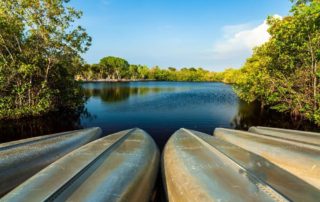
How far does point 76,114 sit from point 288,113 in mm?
19834

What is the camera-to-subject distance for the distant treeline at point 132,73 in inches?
4072

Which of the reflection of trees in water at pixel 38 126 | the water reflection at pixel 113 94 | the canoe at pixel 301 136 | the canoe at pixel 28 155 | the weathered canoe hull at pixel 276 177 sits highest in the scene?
the water reflection at pixel 113 94

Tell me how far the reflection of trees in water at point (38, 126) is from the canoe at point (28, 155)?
5.63 metres

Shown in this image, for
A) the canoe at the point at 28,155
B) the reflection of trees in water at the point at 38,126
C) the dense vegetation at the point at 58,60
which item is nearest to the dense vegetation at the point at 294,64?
the dense vegetation at the point at 58,60

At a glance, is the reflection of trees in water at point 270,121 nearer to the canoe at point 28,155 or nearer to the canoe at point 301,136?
the canoe at point 301,136

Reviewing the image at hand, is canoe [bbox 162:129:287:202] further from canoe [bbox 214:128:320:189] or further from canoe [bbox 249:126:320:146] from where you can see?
canoe [bbox 249:126:320:146]

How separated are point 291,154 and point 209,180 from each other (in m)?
3.42

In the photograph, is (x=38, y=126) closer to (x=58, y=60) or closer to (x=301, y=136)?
(x=58, y=60)

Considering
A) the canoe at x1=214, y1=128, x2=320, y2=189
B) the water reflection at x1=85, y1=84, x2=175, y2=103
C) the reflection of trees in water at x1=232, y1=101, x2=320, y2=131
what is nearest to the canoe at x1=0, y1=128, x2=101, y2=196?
the canoe at x1=214, y1=128, x2=320, y2=189

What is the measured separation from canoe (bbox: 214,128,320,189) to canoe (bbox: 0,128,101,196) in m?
6.86

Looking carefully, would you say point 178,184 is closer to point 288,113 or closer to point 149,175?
point 149,175

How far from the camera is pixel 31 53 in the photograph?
56.4 feet

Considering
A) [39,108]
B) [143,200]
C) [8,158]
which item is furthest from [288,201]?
[39,108]

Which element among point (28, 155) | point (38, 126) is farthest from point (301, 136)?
point (38, 126)
